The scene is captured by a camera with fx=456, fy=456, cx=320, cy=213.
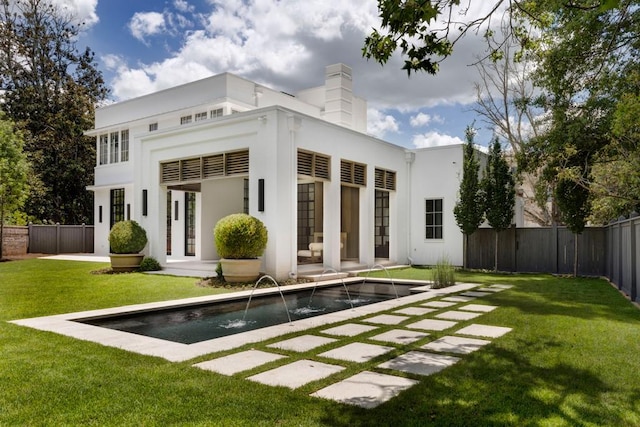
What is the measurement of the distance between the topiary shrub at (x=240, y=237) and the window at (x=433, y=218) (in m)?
7.56

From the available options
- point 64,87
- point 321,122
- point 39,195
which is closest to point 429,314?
point 321,122

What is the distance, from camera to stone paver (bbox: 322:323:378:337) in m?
5.34

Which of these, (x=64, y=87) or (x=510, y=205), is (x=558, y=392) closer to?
(x=510, y=205)

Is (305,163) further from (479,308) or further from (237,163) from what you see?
(479,308)

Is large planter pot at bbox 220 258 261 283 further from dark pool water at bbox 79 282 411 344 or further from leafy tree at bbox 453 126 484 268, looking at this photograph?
leafy tree at bbox 453 126 484 268

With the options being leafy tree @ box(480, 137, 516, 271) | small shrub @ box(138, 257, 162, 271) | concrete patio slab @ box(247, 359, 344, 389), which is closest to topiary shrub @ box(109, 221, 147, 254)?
small shrub @ box(138, 257, 162, 271)

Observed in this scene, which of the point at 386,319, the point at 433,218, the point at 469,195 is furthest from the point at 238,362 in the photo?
the point at 433,218

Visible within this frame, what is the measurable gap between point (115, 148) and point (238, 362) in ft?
61.3

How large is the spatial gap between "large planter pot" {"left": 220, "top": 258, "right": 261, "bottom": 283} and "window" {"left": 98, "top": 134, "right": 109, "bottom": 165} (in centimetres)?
1321

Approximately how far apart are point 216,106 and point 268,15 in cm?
599

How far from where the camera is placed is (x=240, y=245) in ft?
32.5

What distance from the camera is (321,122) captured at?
462 inches

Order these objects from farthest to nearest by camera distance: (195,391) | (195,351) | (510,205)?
(510,205) < (195,351) < (195,391)

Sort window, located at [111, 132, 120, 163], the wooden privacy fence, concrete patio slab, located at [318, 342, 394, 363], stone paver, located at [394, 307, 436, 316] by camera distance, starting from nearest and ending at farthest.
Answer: concrete patio slab, located at [318, 342, 394, 363] < stone paver, located at [394, 307, 436, 316] < window, located at [111, 132, 120, 163] < the wooden privacy fence
